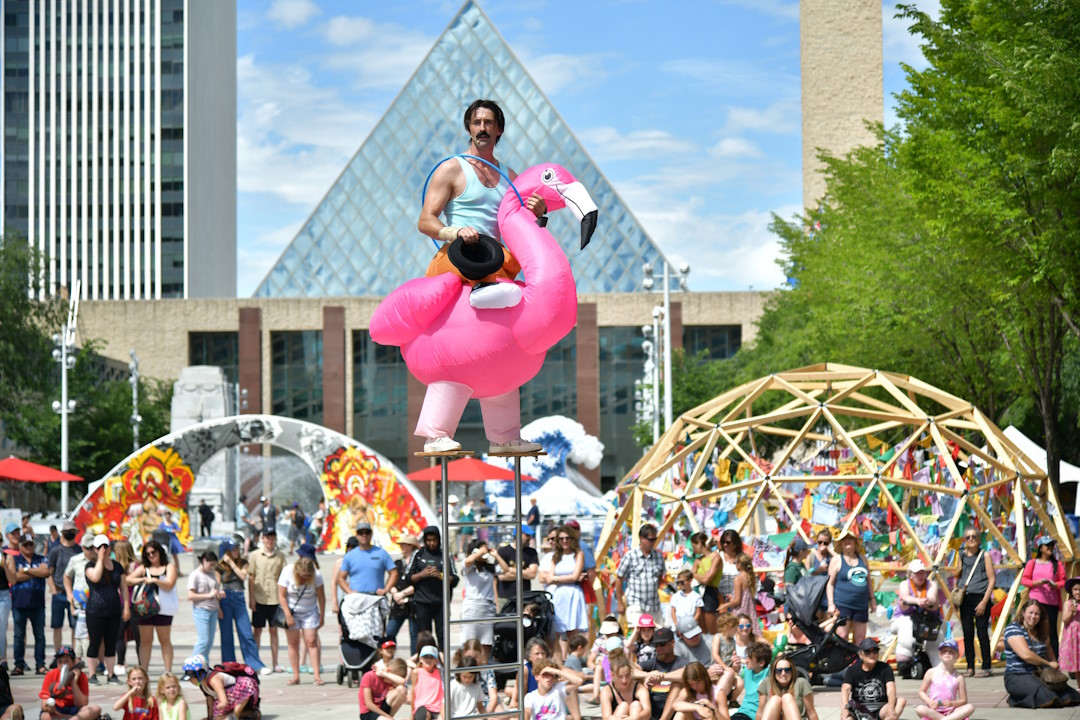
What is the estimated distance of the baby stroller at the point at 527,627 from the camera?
12.2 m

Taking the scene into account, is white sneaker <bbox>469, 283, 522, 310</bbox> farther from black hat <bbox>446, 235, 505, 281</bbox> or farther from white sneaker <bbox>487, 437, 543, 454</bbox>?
white sneaker <bbox>487, 437, 543, 454</bbox>

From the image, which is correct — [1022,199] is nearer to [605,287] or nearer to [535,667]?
[535,667]

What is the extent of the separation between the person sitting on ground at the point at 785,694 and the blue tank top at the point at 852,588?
257 centimetres

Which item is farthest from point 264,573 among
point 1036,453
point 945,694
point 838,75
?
point 838,75

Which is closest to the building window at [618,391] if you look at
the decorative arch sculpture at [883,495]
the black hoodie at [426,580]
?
the decorative arch sculpture at [883,495]

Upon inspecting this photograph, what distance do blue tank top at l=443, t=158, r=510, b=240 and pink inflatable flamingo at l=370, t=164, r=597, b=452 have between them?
53 millimetres

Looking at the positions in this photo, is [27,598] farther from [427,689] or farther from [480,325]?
[480,325]

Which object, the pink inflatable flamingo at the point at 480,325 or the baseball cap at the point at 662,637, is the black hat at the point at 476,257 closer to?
the pink inflatable flamingo at the point at 480,325

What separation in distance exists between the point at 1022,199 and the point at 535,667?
952 centimetres

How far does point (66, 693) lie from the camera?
11.2 meters

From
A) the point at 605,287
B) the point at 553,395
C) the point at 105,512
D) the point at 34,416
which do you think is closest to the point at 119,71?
the point at 605,287

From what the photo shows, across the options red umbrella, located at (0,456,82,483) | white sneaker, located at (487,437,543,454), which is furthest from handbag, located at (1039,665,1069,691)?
red umbrella, located at (0,456,82,483)

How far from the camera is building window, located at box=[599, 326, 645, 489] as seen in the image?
67438 millimetres

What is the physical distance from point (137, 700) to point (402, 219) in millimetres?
76575
